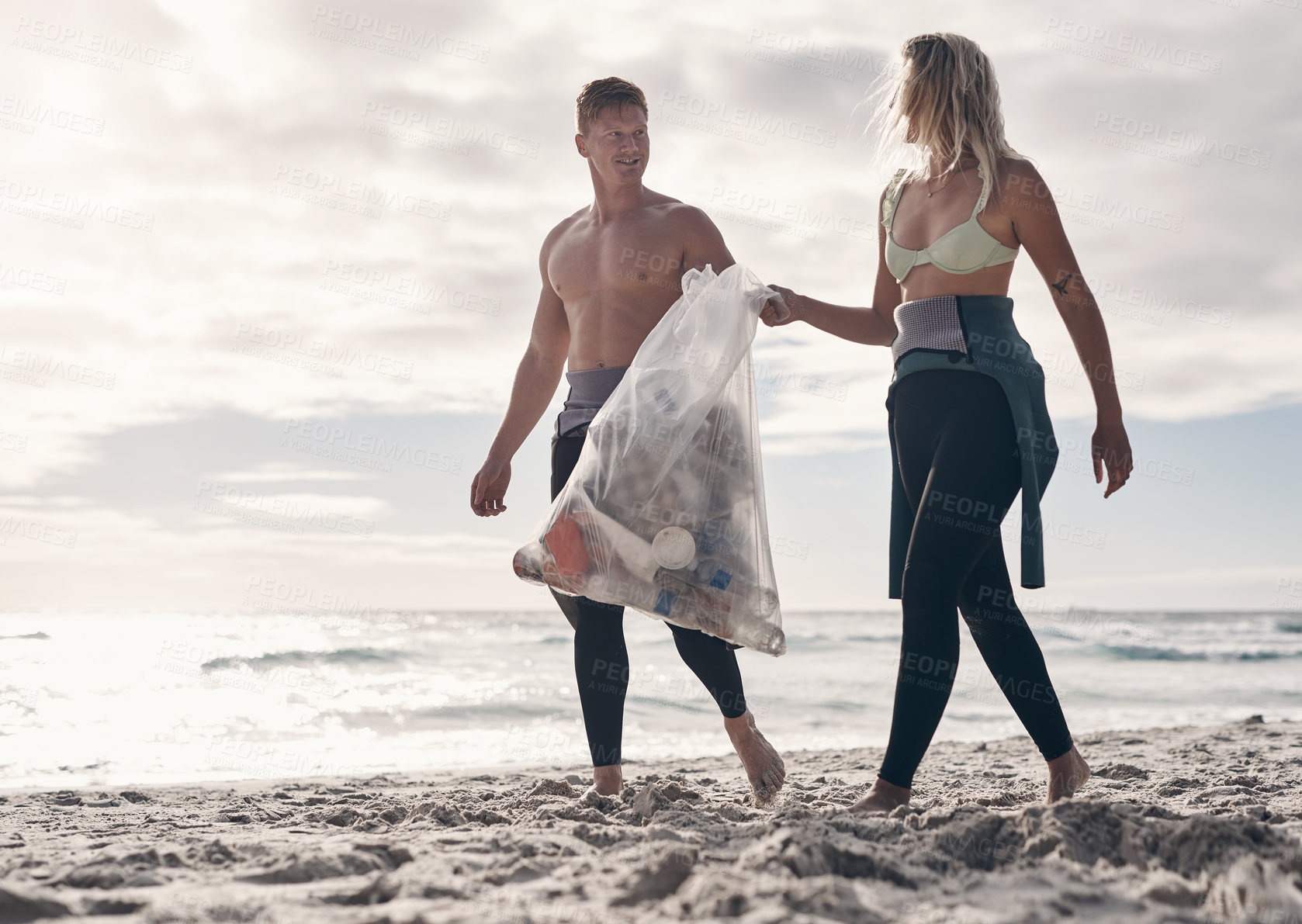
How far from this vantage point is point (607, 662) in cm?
277

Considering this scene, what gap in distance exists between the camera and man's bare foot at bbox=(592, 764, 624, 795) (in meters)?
2.67

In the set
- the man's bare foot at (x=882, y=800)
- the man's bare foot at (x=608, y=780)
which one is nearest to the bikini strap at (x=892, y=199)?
the man's bare foot at (x=882, y=800)

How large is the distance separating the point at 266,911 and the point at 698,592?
3.89 feet

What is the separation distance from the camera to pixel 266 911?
57.0 inches

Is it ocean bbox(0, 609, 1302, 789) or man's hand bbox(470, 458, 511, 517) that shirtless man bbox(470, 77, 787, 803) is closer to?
man's hand bbox(470, 458, 511, 517)

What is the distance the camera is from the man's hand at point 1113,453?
2.21m

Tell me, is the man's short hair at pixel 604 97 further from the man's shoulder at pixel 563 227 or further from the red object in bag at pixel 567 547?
the red object in bag at pixel 567 547

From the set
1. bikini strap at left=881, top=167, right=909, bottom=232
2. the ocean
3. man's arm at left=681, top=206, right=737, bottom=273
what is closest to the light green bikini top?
bikini strap at left=881, top=167, right=909, bottom=232

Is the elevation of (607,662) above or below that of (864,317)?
below

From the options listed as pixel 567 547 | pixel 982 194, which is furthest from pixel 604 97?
pixel 567 547

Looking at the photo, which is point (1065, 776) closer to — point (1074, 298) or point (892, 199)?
point (1074, 298)

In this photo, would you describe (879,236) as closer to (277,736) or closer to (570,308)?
(570,308)

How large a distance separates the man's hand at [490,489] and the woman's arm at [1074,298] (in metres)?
1.70

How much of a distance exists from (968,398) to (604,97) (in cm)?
145
